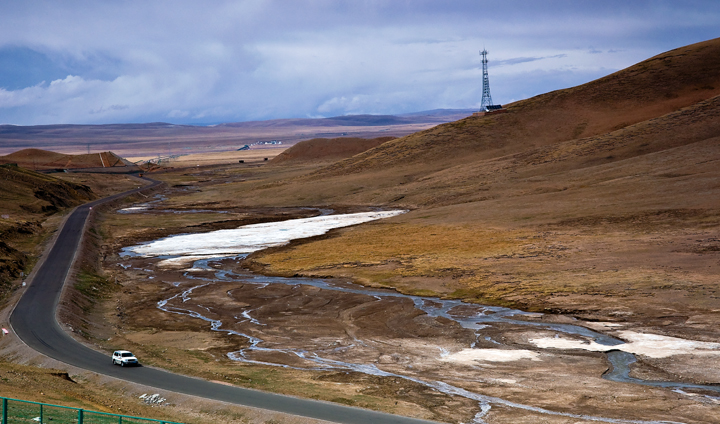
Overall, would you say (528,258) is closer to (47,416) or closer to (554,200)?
(554,200)

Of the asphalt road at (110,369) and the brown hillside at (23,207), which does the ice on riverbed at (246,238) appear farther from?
the asphalt road at (110,369)

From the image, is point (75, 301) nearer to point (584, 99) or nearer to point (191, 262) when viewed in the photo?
point (191, 262)

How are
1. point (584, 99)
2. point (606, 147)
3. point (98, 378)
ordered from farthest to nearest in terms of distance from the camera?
point (584, 99), point (606, 147), point (98, 378)

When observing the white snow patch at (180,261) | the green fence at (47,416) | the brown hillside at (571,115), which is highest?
the brown hillside at (571,115)

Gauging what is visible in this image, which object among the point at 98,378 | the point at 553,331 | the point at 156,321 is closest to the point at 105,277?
the point at 156,321

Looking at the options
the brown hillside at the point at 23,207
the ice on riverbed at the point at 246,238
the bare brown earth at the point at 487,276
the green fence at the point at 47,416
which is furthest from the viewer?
the ice on riverbed at the point at 246,238

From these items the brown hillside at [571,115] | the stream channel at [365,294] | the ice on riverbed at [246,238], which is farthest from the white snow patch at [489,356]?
the brown hillside at [571,115]

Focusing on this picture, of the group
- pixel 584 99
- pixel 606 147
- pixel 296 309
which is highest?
pixel 584 99
